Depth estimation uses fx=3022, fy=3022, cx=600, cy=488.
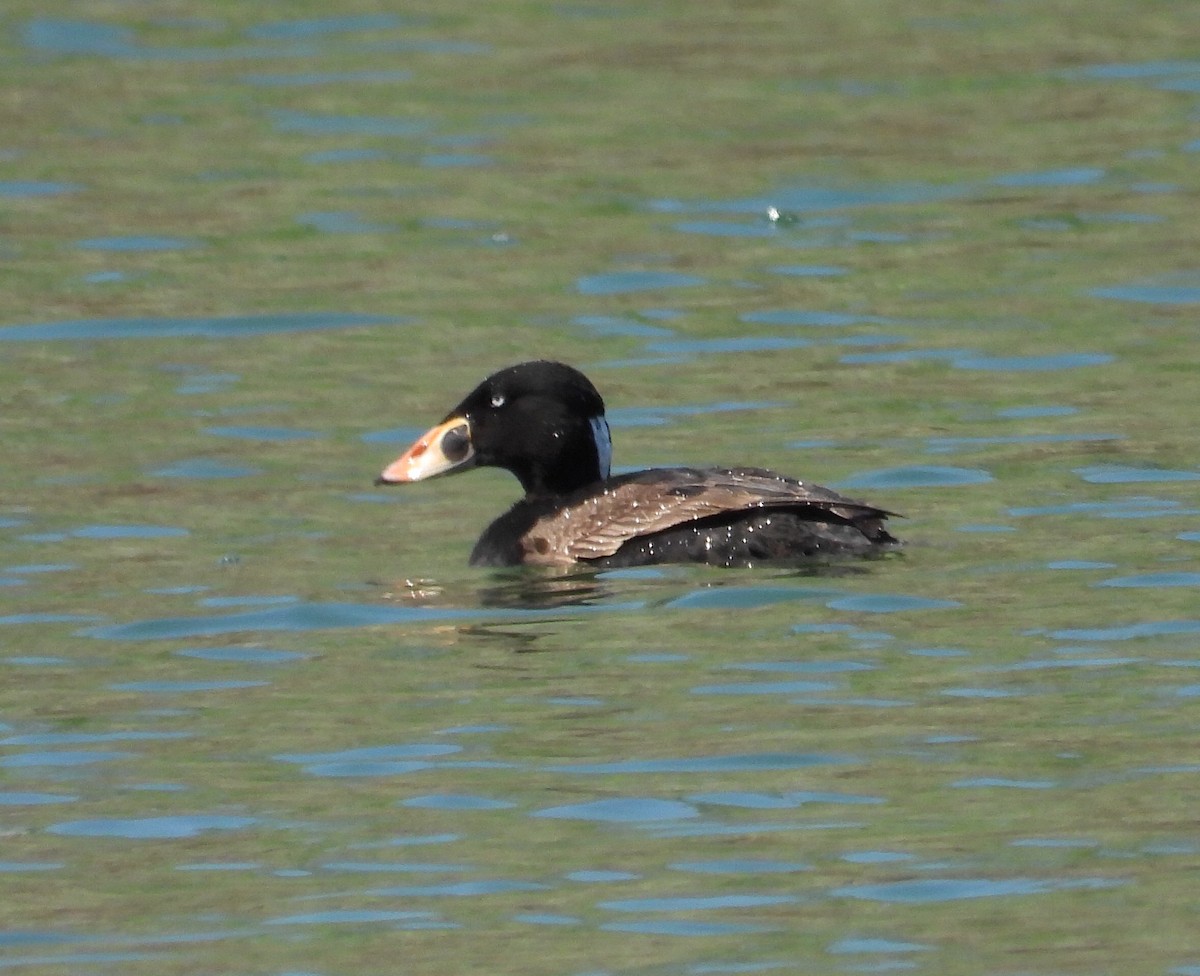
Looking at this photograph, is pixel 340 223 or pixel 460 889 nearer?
pixel 460 889

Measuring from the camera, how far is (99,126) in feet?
70.0

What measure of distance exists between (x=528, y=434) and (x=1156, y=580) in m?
2.81

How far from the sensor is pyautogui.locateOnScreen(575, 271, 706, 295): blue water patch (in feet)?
55.1

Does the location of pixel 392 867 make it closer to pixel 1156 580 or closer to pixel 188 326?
pixel 1156 580

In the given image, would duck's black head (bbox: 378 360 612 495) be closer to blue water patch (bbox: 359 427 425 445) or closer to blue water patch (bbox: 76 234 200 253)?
blue water patch (bbox: 359 427 425 445)

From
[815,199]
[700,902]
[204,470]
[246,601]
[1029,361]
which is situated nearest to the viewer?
[700,902]

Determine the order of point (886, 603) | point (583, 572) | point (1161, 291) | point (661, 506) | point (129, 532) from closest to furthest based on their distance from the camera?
point (886, 603) < point (661, 506) < point (583, 572) < point (129, 532) < point (1161, 291)

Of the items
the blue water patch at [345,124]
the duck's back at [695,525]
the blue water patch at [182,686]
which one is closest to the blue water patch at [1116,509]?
the duck's back at [695,525]

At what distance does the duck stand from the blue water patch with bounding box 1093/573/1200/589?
0.92 m

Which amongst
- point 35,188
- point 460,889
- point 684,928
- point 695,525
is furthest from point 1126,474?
point 35,188

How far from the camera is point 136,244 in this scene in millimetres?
18188

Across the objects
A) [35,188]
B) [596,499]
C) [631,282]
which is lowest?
[596,499]

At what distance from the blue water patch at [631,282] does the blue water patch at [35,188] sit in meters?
4.14

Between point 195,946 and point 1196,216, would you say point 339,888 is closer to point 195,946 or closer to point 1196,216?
point 195,946
